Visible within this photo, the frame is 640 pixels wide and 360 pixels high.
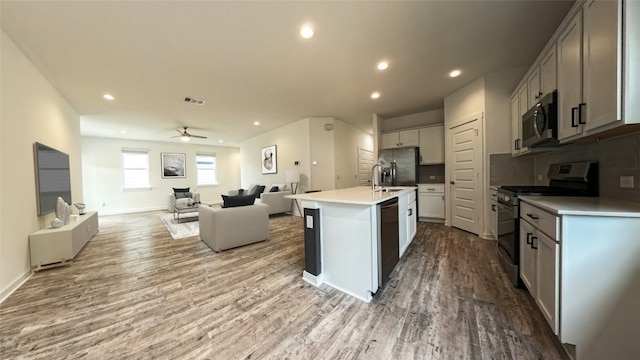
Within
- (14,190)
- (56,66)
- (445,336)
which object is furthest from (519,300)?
(56,66)

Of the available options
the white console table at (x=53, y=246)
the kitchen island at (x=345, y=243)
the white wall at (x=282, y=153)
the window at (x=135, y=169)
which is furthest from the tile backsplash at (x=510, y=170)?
the window at (x=135, y=169)

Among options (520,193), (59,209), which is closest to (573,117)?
(520,193)

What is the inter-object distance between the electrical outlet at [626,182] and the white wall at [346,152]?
190 inches

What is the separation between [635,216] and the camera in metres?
1.16

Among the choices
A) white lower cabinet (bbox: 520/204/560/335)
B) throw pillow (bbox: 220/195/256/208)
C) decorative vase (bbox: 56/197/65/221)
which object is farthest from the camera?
throw pillow (bbox: 220/195/256/208)

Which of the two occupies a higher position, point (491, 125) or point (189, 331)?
point (491, 125)

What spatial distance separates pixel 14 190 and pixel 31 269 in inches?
39.7

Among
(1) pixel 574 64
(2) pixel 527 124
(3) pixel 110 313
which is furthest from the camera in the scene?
(2) pixel 527 124

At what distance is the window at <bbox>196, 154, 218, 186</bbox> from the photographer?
357 inches

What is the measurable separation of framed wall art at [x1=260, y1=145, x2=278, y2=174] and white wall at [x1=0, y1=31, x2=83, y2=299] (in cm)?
469

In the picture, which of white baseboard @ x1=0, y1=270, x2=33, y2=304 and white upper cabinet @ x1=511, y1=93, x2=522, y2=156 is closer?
white baseboard @ x1=0, y1=270, x2=33, y2=304

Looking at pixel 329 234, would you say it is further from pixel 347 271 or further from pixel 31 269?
pixel 31 269

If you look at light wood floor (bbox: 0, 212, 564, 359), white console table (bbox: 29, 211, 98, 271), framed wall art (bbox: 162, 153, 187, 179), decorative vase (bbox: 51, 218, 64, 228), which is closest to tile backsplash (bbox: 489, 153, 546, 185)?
light wood floor (bbox: 0, 212, 564, 359)

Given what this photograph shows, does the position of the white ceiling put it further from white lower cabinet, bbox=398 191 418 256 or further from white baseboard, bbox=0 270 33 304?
white baseboard, bbox=0 270 33 304
